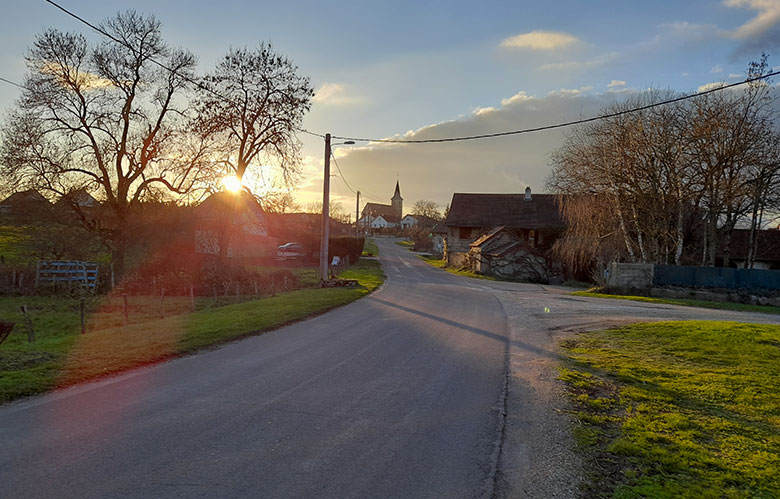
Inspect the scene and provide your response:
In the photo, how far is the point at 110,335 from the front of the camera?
10.3 meters

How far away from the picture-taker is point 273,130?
1072 inches

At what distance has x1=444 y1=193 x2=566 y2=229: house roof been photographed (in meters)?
49.4

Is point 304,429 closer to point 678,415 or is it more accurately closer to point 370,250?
point 678,415

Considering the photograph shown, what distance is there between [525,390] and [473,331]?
16.2ft

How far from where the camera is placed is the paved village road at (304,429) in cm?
397

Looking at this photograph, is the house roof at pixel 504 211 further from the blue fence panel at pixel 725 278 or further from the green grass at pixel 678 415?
the green grass at pixel 678 415

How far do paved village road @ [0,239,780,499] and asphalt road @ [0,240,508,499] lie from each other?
0.06 ft

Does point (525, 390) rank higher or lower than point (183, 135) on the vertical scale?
lower

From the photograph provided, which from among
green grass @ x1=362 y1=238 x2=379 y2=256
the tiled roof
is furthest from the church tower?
green grass @ x1=362 y1=238 x2=379 y2=256

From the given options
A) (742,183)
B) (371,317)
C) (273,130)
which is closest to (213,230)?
(273,130)

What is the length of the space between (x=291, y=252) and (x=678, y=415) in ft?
147

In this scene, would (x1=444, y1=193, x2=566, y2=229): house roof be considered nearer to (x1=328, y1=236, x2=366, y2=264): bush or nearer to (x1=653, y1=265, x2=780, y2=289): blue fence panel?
(x1=328, y1=236, x2=366, y2=264): bush

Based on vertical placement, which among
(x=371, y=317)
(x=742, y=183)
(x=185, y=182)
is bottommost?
(x=371, y=317)

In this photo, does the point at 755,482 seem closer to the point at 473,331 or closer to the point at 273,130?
the point at 473,331
